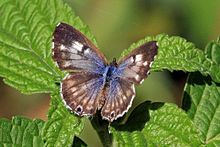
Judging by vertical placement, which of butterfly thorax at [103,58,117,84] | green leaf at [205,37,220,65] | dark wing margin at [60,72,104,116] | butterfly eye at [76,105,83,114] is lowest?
butterfly eye at [76,105,83,114]

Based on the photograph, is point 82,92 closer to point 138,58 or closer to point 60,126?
point 60,126

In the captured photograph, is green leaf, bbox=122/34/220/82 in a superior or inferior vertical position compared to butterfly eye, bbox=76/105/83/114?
superior

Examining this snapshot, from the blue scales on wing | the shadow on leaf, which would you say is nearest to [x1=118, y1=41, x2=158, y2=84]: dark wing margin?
the blue scales on wing

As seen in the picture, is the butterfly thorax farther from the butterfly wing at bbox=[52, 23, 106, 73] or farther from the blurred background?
the blurred background

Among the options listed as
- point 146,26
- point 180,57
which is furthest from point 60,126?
point 146,26

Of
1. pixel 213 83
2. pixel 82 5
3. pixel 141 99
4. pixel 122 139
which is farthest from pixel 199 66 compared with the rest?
pixel 82 5

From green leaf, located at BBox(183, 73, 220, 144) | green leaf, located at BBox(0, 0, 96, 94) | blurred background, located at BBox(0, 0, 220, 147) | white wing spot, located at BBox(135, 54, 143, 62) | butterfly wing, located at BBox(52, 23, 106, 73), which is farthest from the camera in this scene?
blurred background, located at BBox(0, 0, 220, 147)
